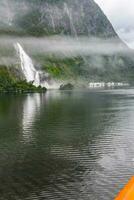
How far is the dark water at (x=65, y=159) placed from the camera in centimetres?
4823

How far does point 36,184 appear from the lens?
50.9 meters

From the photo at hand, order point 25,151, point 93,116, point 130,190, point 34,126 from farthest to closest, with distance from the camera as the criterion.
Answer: point 93,116 → point 34,126 → point 25,151 → point 130,190

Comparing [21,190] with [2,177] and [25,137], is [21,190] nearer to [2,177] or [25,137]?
[2,177]

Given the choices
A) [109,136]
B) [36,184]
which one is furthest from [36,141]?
[36,184]

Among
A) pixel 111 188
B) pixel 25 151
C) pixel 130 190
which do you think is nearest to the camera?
pixel 130 190

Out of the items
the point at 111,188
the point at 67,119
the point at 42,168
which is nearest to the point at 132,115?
the point at 67,119

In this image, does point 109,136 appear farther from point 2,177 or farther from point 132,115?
point 132,115

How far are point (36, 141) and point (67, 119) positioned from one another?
3934 centimetres

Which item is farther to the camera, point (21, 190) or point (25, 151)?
point (25, 151)

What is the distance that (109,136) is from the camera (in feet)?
288

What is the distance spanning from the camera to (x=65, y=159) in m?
63.6

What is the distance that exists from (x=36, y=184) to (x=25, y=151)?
1976 cm

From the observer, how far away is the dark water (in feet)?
158

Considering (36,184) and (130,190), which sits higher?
(130,190)
